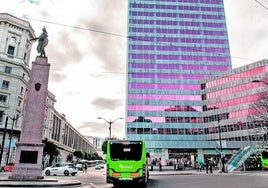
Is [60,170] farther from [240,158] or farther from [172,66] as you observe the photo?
[172,66]

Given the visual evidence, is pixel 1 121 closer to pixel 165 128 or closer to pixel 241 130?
pixel 165 128

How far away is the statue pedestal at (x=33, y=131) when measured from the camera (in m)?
16.8

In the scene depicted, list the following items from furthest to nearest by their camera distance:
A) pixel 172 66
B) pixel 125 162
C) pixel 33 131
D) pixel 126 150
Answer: pixel 172 66, pixel 33 131, pixel 126 150, pixel 125 162

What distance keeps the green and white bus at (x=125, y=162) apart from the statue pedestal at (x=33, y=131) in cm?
523

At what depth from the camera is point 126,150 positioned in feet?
53.6

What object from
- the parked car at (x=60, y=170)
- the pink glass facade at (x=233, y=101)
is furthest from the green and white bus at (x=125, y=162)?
the pink glass facade at (x=233, y=101)

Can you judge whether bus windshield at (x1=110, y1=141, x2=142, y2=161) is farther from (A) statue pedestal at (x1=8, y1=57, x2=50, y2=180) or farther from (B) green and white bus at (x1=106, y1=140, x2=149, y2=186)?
(A) statue pedestal at (x1=8, y1=57, x2=50, y2=180)

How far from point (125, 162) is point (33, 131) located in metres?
7.35

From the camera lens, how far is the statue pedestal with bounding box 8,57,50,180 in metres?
16.8

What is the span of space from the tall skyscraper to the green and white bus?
54.9 meters

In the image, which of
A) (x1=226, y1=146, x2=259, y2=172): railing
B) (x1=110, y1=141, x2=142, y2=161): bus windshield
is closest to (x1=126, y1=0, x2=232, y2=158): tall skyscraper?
(x1=226, y1=146, x2=259, y2=172): railing

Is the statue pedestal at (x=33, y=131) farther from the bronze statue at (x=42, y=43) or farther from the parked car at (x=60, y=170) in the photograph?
the parked car at (x=60, y=170)

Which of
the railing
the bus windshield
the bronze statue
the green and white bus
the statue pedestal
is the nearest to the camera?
the green and white bus

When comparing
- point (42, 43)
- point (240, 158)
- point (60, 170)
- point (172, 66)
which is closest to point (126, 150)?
point (42, 43)
